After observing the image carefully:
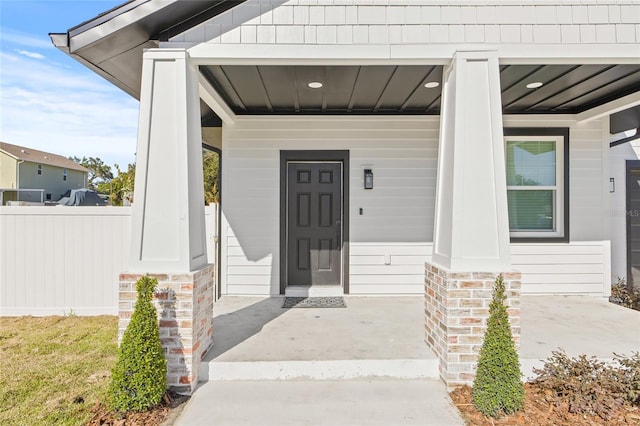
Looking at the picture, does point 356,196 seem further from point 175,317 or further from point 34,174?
point 34,174

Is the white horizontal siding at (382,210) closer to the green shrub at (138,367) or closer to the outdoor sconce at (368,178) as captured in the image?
the outdoor sconce at (368,178)

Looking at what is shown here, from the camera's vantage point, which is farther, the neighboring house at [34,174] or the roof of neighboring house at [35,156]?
the roof of neighboring house at [35,156]

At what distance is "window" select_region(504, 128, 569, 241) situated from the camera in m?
5.56

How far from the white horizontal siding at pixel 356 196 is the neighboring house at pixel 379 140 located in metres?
0.02

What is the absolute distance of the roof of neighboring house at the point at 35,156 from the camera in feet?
70.6

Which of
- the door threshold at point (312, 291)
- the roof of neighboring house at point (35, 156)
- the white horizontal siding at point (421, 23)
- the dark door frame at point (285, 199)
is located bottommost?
the door threshold at point (312, 291)

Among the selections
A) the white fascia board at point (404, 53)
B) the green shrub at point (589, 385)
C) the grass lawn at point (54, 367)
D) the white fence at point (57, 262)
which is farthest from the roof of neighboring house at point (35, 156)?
the green shrub at point (589, 385)

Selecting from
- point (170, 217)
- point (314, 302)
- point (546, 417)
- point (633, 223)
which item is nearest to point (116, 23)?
point (170, 217)

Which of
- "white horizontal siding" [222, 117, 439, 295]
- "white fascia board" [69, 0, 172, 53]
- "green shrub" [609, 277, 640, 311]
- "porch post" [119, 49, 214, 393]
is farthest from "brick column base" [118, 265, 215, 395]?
"green shrub" [609, 277, 640, 311]

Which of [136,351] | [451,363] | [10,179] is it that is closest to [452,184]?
[451,363]

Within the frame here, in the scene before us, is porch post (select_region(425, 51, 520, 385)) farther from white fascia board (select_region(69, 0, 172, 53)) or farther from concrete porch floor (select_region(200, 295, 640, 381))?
white fascia board (select_region(69, 0, 172, 53))

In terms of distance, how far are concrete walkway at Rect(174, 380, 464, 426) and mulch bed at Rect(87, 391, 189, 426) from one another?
0.46ft

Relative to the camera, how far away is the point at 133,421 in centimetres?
240

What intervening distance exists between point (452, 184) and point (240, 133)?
3.54 m
